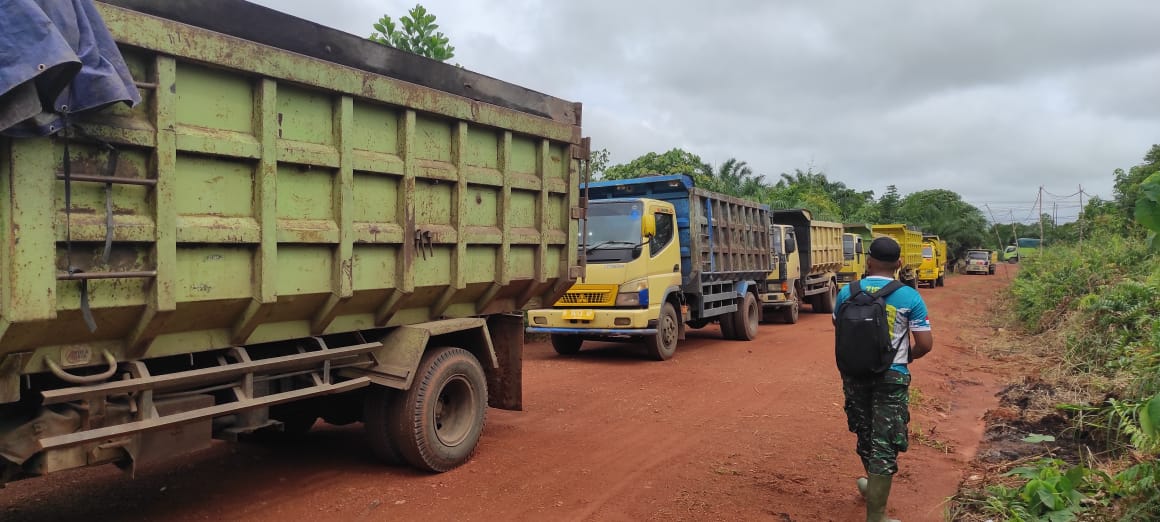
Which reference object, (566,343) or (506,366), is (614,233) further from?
(506,366)

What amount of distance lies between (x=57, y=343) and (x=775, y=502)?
400 cm

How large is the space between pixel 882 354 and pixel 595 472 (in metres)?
2.19

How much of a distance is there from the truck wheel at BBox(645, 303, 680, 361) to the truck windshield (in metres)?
1.05

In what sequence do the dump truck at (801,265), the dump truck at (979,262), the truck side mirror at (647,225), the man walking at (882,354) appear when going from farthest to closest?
the dump truck at (979,262), the dump truck at (801,265), the truck side mirror at (647,225), the man walking at (882,354)

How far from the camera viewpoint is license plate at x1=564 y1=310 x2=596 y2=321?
9.55m

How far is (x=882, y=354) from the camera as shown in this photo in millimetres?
3887

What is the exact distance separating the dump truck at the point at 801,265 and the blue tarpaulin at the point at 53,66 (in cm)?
1317

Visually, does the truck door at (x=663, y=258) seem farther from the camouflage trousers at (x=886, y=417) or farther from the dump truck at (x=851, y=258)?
the dump truck at (x=851, y=258)

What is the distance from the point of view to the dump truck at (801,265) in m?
15.5

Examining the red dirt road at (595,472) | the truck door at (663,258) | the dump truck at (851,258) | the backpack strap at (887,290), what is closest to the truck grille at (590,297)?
the truck door at (663,258)

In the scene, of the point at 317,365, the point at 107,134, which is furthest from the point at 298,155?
the point at 317,365

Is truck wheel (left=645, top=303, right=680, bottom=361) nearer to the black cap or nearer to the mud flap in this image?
the mud flap

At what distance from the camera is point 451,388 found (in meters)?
5.35

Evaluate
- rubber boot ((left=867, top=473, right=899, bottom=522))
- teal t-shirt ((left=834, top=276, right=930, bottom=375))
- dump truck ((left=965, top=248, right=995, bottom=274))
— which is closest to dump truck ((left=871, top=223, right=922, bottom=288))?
dump truck ((left=965, top=248, right=995, bottom=274))
